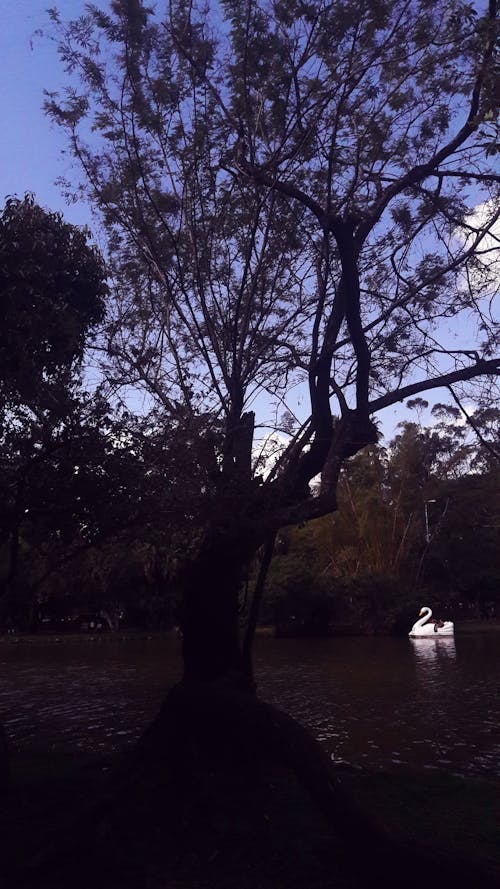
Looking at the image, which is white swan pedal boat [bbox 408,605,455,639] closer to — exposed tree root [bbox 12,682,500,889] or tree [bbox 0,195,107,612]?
exposed tree root [bbox 12,682,500,889]

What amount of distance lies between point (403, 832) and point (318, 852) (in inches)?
33.5

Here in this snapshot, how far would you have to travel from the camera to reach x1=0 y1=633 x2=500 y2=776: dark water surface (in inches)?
479

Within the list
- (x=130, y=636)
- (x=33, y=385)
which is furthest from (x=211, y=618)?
(x=130, y=636)

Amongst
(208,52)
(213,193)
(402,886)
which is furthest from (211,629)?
(208,52)

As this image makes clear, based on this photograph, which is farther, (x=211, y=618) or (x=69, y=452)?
(x=211, y=618)

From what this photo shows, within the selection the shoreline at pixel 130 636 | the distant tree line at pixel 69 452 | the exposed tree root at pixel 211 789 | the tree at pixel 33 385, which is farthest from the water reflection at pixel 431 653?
the tree at pixel 33 385

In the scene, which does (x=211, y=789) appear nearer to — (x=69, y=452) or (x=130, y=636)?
(x=69, y=452)

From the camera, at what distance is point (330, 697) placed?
18.1 meters

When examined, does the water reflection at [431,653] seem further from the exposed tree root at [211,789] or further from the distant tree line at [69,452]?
the exposed tree root at [211,789]

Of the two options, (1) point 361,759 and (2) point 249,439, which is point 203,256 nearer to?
(2) point 249,439

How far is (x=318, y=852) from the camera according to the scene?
6.23m

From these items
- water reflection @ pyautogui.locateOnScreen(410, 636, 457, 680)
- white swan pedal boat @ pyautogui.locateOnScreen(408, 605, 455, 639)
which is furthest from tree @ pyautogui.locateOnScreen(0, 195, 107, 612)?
white swan pedal boat @ pyautogui.locateOnScreen(408, 605, 455, 639)

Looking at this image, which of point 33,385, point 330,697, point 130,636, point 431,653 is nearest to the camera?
point 33,385

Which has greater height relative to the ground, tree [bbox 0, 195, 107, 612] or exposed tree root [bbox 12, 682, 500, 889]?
tree [bbox 0, 195, 107, 612]
